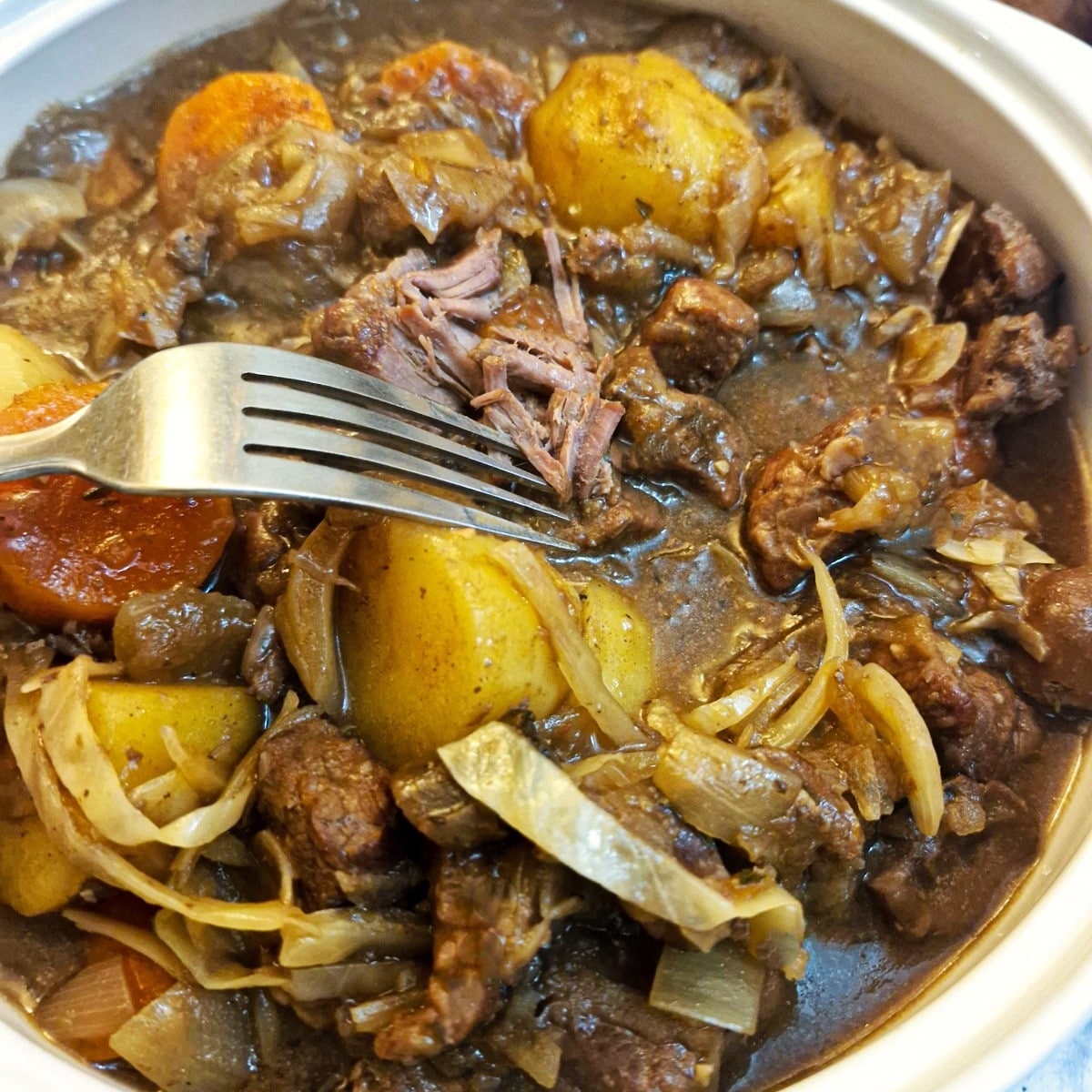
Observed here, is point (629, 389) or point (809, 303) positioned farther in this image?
point (809, 303)

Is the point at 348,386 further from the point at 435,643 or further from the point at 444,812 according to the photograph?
the point at 444,812

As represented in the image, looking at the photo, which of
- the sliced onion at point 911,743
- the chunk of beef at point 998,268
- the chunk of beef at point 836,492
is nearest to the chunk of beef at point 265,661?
the chunk of beef at point 836,492

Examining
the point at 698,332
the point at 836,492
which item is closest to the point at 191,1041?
the point at 836,492

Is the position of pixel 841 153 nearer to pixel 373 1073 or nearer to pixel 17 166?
pixel 17 166

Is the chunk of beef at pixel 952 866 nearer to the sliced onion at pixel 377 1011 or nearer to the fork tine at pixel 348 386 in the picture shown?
the sliced onion at pixel 377 1011

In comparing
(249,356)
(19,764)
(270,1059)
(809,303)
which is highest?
(809,303)

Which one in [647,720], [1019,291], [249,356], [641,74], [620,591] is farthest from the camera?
[641,74]

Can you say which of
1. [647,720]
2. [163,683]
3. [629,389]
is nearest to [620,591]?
[647,720]
